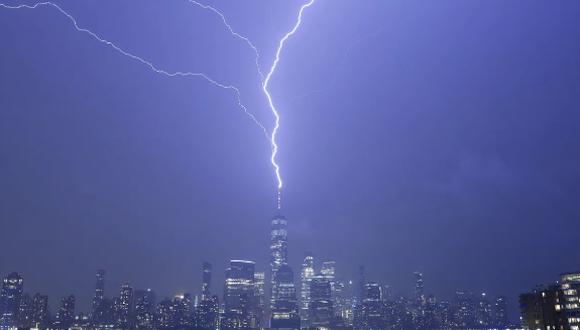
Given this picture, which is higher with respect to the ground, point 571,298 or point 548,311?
point 571,298

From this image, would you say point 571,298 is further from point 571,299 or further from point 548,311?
point 548,311

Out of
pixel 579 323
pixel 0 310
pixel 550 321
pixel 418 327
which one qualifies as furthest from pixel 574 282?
pixel 0 310

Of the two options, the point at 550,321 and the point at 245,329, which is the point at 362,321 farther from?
the point at 550,321

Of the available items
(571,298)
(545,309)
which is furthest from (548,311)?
(571,298)

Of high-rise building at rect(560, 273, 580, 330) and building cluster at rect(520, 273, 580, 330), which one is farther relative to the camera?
high-rise building at rect(560, 273, 580, 330)

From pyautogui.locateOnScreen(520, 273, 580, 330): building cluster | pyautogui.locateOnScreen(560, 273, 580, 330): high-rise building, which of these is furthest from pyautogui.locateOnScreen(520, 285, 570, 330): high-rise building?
pyautogui.locateOnScreen(560, 273, 580, 330): high-rise building

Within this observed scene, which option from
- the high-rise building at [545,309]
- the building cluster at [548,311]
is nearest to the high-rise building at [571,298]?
the building cluster at [548,311]

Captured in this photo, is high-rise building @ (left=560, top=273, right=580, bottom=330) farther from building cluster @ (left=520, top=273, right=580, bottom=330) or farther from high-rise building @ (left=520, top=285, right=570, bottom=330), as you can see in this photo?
high-rise building @ (left=520, top=285, right=570, bottom=330)

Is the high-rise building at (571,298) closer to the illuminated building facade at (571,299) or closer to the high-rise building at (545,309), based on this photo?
the illuminated building facade at (571,299)
